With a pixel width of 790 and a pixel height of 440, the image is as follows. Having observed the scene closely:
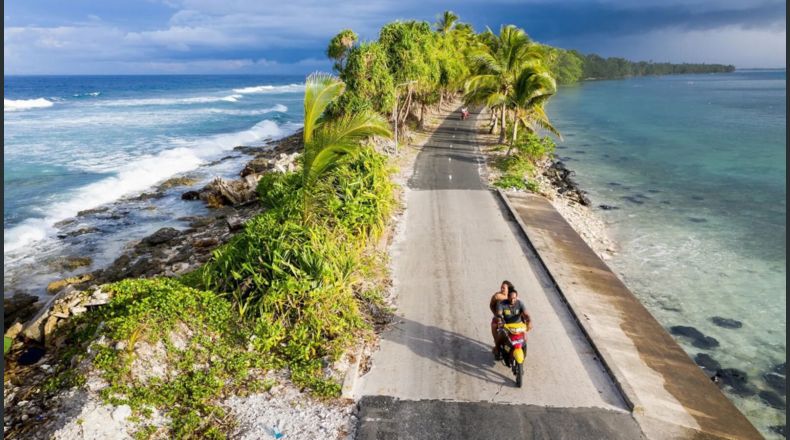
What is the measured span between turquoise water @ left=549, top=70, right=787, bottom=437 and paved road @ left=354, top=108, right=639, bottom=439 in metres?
4.71

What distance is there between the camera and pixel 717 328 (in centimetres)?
1438

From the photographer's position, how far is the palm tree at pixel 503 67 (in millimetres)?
28109

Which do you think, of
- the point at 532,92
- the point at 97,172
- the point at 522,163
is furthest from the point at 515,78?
the point at 97,172

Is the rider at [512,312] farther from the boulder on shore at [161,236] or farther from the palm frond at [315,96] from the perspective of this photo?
the boulder on shore at [161,236]

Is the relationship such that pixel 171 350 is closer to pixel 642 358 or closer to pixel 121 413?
pixel 121 413

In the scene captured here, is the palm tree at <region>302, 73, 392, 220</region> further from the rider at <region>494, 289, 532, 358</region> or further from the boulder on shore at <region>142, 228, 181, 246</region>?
the boulder on shore at <region>142, 228, 181, 246</region>

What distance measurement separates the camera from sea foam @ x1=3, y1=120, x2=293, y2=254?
2238 centimetres

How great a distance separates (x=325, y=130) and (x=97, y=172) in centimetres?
3072

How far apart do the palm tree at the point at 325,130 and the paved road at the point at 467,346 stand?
12.2 ft

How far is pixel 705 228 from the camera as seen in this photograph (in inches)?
914

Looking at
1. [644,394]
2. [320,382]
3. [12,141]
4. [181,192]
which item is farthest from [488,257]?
[12,141]

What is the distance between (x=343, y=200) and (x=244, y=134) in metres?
44.2

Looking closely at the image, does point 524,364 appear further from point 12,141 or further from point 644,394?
point 12,141

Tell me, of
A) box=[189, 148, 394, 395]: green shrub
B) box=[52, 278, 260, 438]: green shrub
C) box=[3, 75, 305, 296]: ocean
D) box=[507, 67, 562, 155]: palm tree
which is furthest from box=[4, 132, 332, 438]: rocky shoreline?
box=[507, 67, 562, 155]: palm tree
